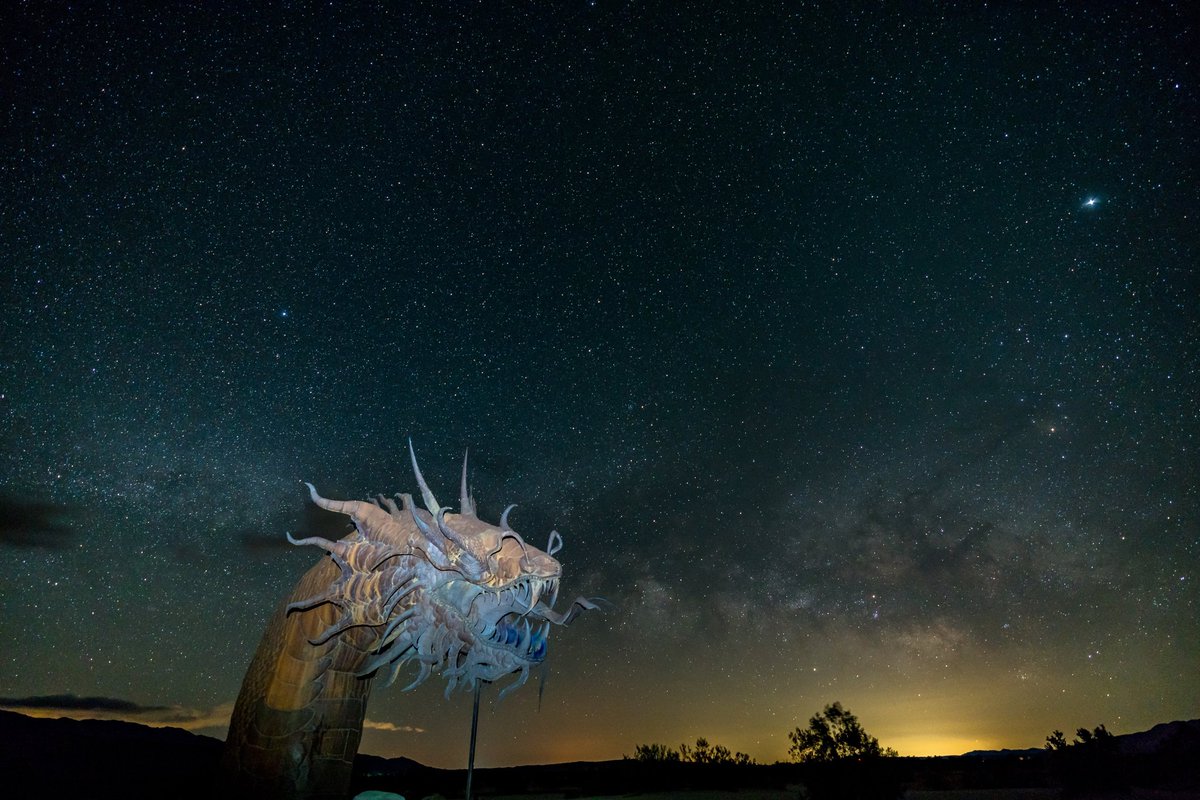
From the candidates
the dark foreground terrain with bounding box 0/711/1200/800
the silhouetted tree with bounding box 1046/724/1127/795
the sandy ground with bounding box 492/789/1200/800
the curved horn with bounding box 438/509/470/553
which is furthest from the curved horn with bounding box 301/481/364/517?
the silhouetted tree with bounding box 1046/724/1127/795

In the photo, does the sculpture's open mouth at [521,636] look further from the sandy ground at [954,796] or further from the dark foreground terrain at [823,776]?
the sandy ground at [954,796]

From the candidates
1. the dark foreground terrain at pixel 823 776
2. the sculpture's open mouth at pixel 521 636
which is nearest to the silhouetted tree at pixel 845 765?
the dark foreground terrain at pixel 823 776

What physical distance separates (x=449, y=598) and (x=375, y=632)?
1.02 m

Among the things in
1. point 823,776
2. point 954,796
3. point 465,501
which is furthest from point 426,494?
point 954,796

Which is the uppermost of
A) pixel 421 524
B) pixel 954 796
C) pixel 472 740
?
pixel 421 524

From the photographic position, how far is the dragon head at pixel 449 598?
5535 millimetres

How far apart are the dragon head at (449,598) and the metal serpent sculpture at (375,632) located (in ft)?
0.04

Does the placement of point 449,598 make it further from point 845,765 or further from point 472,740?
point 845,765

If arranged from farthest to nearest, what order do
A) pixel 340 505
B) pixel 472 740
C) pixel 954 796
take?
pixel 954 796
pixel 340 505
pixel 472 740

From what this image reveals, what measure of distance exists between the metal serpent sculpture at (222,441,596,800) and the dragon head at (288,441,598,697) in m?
0.01

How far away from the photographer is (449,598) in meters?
5.67

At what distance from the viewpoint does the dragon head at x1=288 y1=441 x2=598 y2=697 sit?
5535 mm

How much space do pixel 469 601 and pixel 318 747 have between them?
2.14m

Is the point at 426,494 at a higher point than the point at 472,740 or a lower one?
higher
